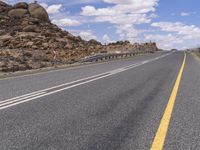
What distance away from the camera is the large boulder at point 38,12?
77.7 meters

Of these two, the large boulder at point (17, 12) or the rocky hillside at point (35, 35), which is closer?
the rocky hillside at point (35, 35)

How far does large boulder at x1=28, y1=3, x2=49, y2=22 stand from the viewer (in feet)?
255

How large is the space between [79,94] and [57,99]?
111 centimetres

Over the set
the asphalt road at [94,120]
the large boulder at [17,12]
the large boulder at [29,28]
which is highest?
the large boulder at [17,12]

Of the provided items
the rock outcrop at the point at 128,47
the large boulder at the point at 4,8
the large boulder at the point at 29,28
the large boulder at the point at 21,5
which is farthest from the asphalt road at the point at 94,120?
the large boulder at the point at 4,8

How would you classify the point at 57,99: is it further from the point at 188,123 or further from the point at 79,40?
the point at 79,40

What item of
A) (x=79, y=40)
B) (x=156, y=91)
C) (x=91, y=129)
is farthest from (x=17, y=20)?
(x=91, y=129)

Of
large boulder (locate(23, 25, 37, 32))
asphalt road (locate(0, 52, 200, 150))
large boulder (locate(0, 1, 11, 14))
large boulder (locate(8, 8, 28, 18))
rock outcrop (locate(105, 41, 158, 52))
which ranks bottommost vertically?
rock outcrop (locate(105, 41, 158, 52))

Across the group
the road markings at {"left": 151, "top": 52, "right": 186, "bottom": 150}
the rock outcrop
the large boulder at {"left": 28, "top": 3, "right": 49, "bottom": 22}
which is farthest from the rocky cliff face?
the road markings at {"left": 151, "top": 52, "right": 186, "bottom": 150}

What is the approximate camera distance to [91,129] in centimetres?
604

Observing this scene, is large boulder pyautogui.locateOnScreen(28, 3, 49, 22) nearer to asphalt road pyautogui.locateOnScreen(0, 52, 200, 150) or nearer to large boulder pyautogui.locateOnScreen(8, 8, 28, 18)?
large boulder pyautogui.locateOnScreen(8, 8, 28, 18)

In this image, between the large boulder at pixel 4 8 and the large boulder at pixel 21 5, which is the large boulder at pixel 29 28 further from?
the large boulder at pixel 4 8

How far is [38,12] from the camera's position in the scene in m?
78.1

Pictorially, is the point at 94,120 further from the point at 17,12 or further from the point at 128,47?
the point at 128,47
